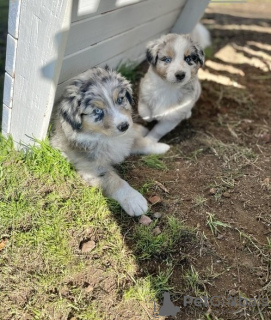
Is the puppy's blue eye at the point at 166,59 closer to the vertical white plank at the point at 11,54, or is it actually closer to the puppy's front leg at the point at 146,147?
the puppy's front leg at the point at 146,147

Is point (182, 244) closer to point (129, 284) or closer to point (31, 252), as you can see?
point (129, 284)

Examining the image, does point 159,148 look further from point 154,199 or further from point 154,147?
point 154,199

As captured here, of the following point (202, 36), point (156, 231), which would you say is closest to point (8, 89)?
point (156, 231)

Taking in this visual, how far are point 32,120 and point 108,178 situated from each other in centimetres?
80

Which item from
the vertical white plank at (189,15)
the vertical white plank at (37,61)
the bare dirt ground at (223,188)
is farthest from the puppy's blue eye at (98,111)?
the vertical white plank at (189,15)

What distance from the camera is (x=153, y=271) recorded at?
8.72ft

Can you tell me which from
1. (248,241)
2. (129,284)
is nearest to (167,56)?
(248,241)

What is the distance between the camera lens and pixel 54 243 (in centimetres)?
278

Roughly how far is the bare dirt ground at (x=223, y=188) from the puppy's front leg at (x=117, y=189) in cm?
16

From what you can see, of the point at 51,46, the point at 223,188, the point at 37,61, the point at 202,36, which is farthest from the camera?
the point at 202,36

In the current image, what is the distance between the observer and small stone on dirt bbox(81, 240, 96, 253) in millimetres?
2766

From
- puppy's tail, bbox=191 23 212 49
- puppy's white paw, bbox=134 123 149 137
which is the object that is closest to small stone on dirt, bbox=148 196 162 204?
puppy's white paw, bbox=134 123 149 137

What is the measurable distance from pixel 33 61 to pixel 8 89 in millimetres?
418

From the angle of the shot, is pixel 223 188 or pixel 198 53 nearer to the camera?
pixel 223 188
